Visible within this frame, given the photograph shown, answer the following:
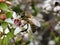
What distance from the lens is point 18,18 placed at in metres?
1.45

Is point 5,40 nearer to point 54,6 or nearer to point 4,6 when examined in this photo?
point 4,6

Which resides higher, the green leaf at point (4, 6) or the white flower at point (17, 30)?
the green leaf at point (4, 6)

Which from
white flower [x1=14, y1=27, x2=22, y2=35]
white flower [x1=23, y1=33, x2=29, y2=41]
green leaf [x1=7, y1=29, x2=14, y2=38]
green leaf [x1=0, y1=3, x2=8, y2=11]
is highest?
green leaf [x1=0, y1=3, x2=8, y2=11]

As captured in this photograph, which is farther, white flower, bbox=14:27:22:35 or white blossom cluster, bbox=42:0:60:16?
white blossom cluster, bbox=42:0:60:16

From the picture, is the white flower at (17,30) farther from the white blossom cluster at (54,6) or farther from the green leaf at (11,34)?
the white blossom cluster at (54,6)

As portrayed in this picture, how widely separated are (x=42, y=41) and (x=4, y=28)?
1261 millimetres

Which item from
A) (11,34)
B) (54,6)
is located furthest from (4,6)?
(54,6)

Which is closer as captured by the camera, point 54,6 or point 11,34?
point 11,34

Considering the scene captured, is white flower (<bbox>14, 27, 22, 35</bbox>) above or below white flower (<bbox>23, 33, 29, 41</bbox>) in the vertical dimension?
above

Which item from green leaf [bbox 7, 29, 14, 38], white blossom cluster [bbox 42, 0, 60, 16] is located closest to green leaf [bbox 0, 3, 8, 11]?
green leaf [bbox 7, 29, 14, 38]

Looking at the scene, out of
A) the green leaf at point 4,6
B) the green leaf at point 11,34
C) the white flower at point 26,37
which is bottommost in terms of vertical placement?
the white flower at point 26,37

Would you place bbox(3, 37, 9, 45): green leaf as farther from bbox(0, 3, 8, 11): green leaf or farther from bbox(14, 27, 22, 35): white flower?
bbox(0, 3, 8, 11): green leaf

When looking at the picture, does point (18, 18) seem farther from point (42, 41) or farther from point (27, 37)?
point (42, 41)

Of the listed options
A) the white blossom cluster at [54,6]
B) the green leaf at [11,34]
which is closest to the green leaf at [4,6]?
the green leaf at [11,34]
